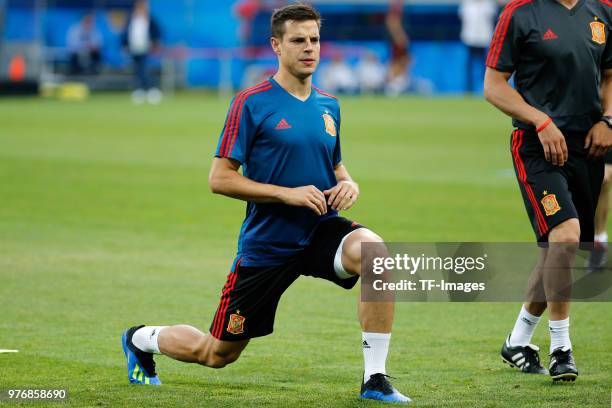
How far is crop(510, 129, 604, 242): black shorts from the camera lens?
7.87 metres

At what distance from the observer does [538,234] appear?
8.02 metres

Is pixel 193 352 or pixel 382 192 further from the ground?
pixel 193 352

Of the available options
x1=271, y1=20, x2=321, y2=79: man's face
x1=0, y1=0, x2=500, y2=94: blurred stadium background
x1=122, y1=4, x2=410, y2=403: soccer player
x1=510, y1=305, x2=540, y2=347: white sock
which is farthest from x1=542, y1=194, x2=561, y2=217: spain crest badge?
x1=0, y1=0, x2=500, y2=94: blurred stadium background

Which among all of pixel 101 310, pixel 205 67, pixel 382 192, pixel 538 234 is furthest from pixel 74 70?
pixel 538 234

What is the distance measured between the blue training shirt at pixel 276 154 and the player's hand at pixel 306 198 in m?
0.22

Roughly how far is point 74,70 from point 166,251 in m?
31.6

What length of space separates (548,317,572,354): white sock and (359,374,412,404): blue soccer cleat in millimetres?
1178

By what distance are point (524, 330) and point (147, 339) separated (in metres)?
2.42

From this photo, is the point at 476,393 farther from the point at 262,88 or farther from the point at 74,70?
the point at 74,70

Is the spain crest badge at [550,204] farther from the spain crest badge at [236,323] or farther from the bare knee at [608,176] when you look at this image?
the bare knee at [608,176]

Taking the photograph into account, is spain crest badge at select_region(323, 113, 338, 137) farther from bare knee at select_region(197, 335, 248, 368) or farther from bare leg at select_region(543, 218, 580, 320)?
bare leg at select_region(543, 218, 580, 320)

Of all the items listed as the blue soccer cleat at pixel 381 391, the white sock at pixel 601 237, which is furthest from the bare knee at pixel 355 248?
the white sock at pixel 601 237

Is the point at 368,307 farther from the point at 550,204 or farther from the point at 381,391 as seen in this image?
the point at 550,204
